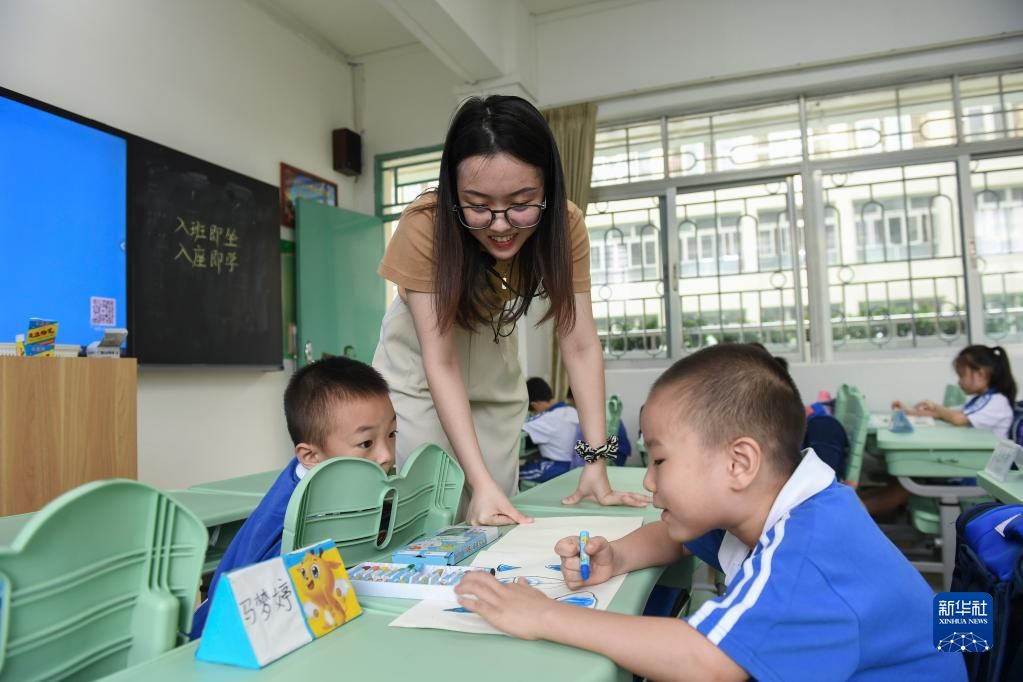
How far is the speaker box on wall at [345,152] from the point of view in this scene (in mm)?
5316

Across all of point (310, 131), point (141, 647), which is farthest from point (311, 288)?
point (141, 647)

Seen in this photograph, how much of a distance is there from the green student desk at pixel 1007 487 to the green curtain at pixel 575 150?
11.5ft

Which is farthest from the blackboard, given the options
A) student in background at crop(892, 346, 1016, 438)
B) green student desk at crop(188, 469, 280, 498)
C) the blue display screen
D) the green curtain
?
student in background at crop(892, 346, 1016, 438)

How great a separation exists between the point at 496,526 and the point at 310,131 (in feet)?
15.1

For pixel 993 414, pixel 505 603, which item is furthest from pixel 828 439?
pixel 505 603

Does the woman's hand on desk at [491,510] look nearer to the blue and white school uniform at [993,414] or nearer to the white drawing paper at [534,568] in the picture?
the white drawing paper at [534,568]

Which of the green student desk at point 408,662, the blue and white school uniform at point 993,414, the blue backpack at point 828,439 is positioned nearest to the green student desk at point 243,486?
the green student desk at point 408,662

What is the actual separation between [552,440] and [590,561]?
266 centimetres

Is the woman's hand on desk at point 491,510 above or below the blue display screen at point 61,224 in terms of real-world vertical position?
below

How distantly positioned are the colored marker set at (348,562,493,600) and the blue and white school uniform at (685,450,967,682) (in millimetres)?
267

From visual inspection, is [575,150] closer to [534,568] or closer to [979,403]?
[979,403]

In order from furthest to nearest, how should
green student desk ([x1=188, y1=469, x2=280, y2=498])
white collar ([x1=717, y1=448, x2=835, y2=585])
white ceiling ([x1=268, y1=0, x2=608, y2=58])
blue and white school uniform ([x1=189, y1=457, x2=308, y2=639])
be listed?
white ceiling ([x1=268, y1=0, x2=608, y2=58])
green student desk ([x1=188, y1=469, x2=280, y2=498])
blue and white school uniform ([x1=189, y1=457, x2=308, y2=639])
white collar ([x1=717, y1=448, x2=835, y2=585])

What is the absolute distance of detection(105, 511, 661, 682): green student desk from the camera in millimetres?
578

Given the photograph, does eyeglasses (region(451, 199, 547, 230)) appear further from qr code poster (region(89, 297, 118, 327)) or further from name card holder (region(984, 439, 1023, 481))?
qr code poster (region(89, 297, 118, 327))
